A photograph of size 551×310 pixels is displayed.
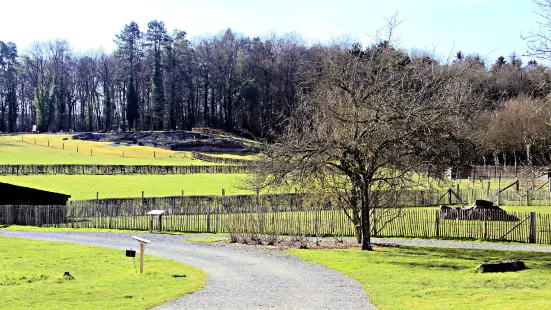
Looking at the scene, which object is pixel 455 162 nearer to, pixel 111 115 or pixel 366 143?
pixel 366 143

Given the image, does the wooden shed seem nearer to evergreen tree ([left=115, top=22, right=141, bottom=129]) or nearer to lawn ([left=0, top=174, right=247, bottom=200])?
lawn ([left=0, top=174, right=247, bottom=200])

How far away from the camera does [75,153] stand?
91.8 meters

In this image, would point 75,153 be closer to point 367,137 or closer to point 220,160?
point 220,160

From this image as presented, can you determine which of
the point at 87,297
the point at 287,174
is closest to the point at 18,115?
the point at 287,174

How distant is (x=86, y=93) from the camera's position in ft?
438

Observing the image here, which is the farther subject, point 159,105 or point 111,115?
point 111,115

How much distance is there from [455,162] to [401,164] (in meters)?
2.21

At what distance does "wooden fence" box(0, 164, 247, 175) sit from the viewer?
2744 inches

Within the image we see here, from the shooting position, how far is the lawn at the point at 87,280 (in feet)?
54.0

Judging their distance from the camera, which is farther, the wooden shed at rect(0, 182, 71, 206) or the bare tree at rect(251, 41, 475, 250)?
the wooden shed at rect(0, 182, 71, 206)

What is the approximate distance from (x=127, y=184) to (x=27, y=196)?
1841 cm

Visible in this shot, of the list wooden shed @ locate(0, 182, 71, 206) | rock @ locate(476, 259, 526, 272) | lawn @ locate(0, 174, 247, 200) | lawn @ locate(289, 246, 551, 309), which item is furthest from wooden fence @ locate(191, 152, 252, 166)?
rock @ locate(476, 259, 526, 272)

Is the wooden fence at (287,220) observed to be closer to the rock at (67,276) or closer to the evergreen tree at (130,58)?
the rock at (67,276)

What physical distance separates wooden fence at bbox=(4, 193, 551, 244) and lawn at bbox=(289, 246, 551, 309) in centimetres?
426
